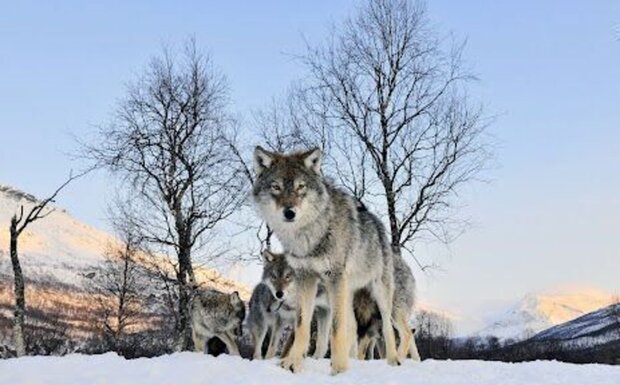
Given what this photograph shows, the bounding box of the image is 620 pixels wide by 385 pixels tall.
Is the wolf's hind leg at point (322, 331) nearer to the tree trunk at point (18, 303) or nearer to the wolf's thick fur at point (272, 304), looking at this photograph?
the wolf's thick fur at point (272, 304)

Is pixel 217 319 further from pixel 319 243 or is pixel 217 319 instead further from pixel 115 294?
pixel 115 294

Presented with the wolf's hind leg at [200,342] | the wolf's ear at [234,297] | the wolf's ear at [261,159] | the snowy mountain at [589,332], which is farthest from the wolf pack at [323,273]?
the snowy mountain at [589,332]

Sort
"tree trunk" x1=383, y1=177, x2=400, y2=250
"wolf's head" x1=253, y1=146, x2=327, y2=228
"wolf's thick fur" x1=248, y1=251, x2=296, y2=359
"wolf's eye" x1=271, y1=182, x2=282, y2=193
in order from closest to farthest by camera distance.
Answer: "wolf's head" x1=253, y1=146, x2=327, y2=228 < "wolf's eye" x1=271, y1=182, x2=282, y2=193 < "wolf's thick fur" x1=248, y1=251, x2=296, y2=359 < "tree trunk" x1=383, y1=177, x2=400, y2=250

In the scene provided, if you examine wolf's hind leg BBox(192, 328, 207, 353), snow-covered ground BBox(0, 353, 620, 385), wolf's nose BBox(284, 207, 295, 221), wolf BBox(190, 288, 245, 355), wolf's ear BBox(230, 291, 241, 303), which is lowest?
snow-covered ground BBox(0, 353, 620, 385)

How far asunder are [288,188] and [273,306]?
399 cm

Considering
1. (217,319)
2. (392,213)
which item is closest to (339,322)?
(217,319)

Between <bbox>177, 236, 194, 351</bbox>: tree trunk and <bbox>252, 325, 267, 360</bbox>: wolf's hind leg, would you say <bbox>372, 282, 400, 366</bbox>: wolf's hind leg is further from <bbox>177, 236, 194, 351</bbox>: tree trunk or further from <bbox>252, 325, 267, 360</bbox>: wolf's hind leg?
<bbox>177, 236, 194, 351</bbox>: tree trunk

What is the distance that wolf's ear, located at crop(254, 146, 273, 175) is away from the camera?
401 inches

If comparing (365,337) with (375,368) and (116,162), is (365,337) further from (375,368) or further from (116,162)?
(116,162)

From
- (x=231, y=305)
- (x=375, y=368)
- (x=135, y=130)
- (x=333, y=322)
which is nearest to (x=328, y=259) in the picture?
(x=333, y=322)

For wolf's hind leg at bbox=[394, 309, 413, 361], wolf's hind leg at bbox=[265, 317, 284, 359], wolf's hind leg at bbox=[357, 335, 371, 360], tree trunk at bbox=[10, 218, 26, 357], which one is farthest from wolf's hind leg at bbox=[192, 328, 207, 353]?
tree trunk at bbox=[10, 218, 26, 357]

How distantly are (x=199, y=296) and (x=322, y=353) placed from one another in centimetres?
336

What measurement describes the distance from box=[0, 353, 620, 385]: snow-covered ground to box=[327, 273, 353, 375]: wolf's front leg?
0.17 m

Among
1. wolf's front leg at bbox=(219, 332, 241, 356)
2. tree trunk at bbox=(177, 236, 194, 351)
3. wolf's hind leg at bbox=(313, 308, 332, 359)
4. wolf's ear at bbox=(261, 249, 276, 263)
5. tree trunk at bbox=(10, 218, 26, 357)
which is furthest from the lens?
tree trunk at bbox=(177, 236, 194, 351)
